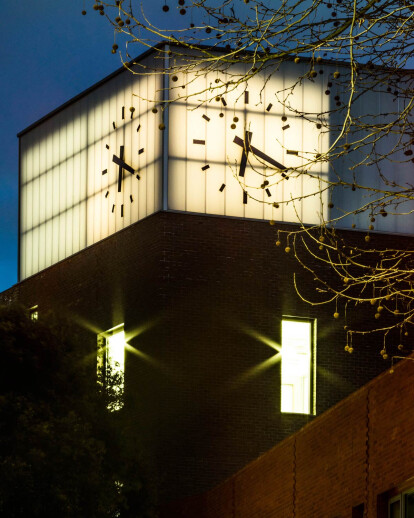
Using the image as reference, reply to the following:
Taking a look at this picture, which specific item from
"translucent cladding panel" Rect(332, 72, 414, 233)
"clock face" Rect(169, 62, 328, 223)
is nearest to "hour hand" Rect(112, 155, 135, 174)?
"clock face" Rect(169, 62, 328, 223)

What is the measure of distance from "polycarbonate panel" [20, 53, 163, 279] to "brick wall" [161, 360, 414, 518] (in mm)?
10062

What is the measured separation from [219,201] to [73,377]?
753cm

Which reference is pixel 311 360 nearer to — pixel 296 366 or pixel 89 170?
pixel 296 366

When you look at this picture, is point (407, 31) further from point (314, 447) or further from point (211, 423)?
point (211, 423)

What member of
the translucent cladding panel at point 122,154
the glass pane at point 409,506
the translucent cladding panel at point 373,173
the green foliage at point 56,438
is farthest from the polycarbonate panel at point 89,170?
the glass pane at point 409,506

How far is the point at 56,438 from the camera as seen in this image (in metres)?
26.6

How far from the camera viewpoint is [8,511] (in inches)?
999

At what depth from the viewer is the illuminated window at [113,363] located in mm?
30938

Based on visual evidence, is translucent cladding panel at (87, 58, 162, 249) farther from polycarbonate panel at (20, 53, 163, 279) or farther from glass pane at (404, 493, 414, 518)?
glass pane at (404, 493, 414, 518)

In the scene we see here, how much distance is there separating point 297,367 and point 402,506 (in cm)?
1482

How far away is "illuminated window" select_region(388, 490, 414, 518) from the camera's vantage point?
1841 centimetres

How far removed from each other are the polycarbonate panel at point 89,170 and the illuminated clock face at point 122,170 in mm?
26

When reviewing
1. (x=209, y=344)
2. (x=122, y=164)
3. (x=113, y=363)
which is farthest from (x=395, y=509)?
(x=122, y=164)

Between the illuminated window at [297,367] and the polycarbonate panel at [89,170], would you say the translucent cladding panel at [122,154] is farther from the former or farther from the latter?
the illuminated window at [297,367]
